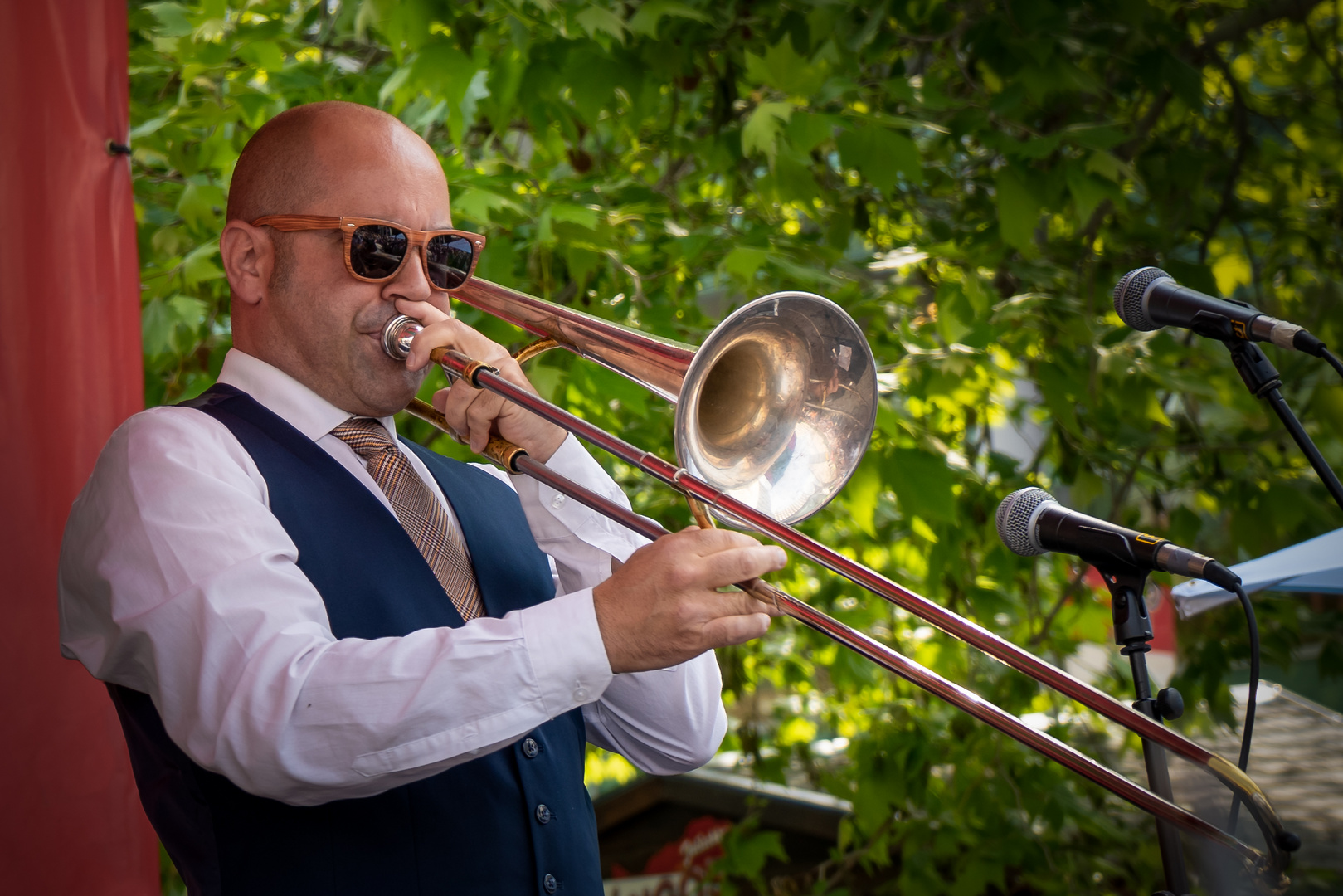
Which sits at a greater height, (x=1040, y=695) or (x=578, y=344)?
(x=578, y=344)

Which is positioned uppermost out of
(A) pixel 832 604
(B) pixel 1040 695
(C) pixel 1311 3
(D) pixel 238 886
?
(C) pixel 1311 3

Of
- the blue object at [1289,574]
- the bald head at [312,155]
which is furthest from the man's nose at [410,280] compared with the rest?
the blue object at [1289,574]

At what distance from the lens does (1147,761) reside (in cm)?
139

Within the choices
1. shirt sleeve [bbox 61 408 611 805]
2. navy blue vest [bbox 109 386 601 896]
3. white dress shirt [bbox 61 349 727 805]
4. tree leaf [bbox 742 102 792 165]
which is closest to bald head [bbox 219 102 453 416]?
navy blue vest [bbox 109 386 601 896]

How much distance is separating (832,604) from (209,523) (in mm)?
2728

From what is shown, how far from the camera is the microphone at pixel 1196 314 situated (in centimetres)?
154

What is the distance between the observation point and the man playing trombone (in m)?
1.30

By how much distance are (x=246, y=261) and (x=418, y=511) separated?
547 mm

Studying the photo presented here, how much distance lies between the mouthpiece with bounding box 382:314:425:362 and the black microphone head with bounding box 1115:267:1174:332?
3.78ft

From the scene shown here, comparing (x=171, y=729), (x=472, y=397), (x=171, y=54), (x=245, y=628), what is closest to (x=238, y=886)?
(x=171, y=729)

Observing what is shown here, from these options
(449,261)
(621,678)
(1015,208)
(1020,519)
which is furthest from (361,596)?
(1015,208)

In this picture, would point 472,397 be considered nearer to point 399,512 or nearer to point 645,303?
point 399,512

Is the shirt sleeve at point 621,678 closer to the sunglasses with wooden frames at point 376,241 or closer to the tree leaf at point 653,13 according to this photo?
the sunglasses with wooden frames at point 376,241

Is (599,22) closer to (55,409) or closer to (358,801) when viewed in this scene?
(55,409)
